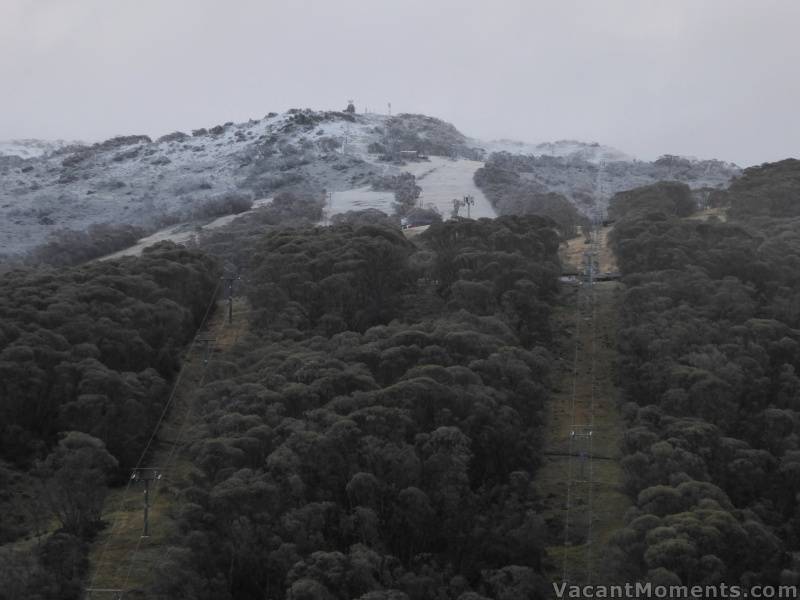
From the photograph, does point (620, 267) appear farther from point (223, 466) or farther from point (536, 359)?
point (223, 466)

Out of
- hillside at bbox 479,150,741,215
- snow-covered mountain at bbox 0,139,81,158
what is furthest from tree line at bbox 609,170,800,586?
snow-covered mountain at bbox 0,139,81,158

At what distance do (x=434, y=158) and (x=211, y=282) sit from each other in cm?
7450

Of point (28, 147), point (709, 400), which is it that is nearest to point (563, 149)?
point (28, 147)

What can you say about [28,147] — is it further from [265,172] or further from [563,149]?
[563,149]

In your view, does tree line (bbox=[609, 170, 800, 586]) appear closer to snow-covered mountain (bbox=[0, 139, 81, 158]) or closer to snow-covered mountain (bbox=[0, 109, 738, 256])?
snow-covered mountain (bbox=[0, 109, 738, 256])

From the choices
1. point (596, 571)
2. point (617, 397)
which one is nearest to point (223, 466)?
point (596, 571)

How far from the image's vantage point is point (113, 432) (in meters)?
37.2

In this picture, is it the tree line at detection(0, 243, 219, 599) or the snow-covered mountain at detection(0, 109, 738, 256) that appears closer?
the tree line at detection(0, 243, 219, 599)

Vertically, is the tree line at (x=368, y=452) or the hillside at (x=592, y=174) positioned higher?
the hillside at (x=592, y=174)

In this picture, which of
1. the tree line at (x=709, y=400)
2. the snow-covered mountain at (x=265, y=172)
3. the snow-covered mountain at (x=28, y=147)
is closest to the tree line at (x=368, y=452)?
the tree line at (x=709, y=400)

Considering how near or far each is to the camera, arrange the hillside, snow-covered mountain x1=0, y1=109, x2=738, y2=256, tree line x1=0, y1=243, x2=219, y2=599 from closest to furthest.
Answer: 1. tree line x1=0, y1=243, x2=219, y2=599
2. snow-covered mountain x1=0, y1=109, x2=738, y2=256
3. the hillside

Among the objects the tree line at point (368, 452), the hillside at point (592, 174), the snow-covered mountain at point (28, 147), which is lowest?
the tree line at point (368, 452)

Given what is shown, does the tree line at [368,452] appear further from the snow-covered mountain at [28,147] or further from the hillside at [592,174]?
the snow-covered mountain at [28,147]

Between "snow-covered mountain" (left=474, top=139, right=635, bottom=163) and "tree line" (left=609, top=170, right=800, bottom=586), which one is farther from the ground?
"snow-covered mountain" (left=474, top=139, right=635, bottom=163)
